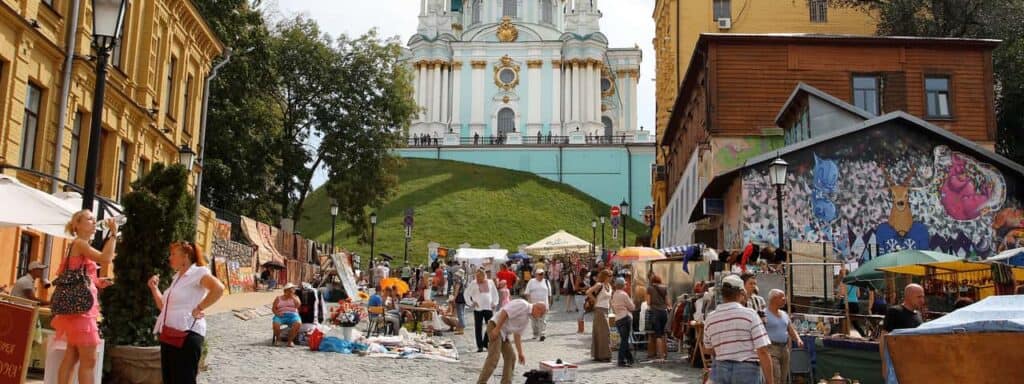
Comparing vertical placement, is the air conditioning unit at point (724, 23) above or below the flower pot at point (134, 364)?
above

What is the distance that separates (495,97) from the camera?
90.6 m

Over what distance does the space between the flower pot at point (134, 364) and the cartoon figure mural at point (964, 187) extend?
21402 mm

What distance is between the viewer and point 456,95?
90.7 meters

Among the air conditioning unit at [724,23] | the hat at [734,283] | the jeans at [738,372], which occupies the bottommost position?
the jeans at [738,372]

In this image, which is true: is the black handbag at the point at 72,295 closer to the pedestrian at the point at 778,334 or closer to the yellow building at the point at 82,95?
the pedestrian at the point at 778,334

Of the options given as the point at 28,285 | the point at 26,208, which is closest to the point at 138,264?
the point at 26,208

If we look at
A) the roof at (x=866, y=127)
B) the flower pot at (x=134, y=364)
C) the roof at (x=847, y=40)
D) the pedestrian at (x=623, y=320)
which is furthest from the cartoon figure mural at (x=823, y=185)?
the flower pot at (x=134, y=364)

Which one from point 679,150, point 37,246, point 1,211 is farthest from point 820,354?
point 679,150

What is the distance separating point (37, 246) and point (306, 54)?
29213 millimetres

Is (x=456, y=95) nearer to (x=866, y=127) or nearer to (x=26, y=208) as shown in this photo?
(x=866, y=127)

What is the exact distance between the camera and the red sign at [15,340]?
25.5 ft

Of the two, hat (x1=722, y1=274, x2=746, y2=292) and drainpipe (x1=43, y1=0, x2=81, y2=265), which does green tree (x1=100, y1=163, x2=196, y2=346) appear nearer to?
hat (x1=722, y1=274, x2=746, y2=292)

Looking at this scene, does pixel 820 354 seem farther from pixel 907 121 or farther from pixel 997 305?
pixel 907 121

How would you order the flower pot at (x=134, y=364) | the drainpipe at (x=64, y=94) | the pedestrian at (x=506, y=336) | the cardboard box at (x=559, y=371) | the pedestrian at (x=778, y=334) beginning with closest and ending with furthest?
the flower pot at (x=134, y=364)
the pedestrian at (x=778, y=334)
the cardboard box at (x=559, y=371)
the pedestrian at (x=506, y=336)
the drainpipe at (x=64, y=94)
